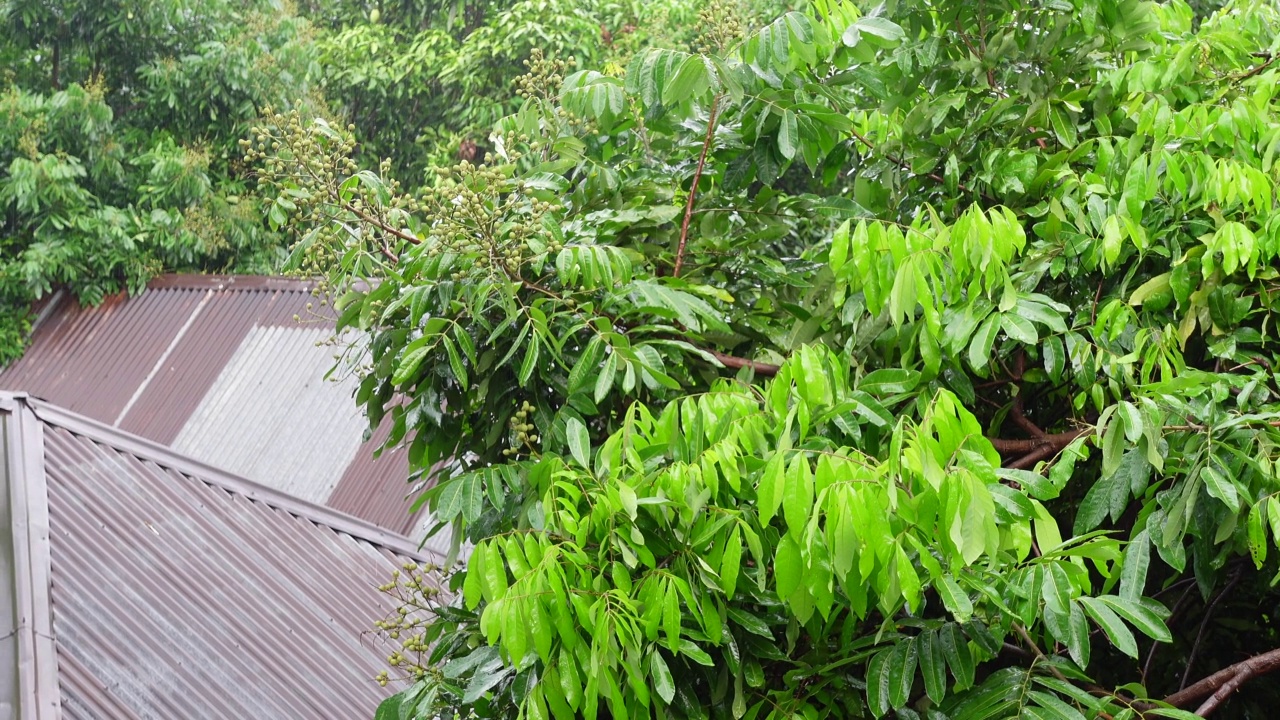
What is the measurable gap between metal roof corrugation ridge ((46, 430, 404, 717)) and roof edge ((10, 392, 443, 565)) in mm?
51

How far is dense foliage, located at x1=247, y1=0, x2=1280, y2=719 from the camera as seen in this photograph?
1.83 metres

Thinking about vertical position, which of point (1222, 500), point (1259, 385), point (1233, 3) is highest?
point (1233, 3)

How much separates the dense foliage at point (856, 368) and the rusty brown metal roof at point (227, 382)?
3931 millimetres

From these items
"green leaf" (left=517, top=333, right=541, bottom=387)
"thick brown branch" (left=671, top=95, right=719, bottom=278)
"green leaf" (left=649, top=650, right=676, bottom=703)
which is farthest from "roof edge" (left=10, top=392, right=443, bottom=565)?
"green leaf" (left=649, top=650, right=676, bottom=703)

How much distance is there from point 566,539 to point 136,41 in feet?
35.8

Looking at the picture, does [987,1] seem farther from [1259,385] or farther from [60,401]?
[60,401]

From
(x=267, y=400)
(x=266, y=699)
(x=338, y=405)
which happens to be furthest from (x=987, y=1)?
(x=267, y=400)

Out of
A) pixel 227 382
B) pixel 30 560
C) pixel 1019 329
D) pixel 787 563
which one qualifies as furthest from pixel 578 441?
pixel 227 382

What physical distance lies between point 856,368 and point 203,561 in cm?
306

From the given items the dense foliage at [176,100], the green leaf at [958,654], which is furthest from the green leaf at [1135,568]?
the dense foliage at [176,100]

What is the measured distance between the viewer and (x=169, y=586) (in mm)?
4184

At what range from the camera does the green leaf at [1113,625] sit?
1706 mm

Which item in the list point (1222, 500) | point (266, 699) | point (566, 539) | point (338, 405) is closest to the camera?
point (1222, 500)

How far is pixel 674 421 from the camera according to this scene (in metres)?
2.13
